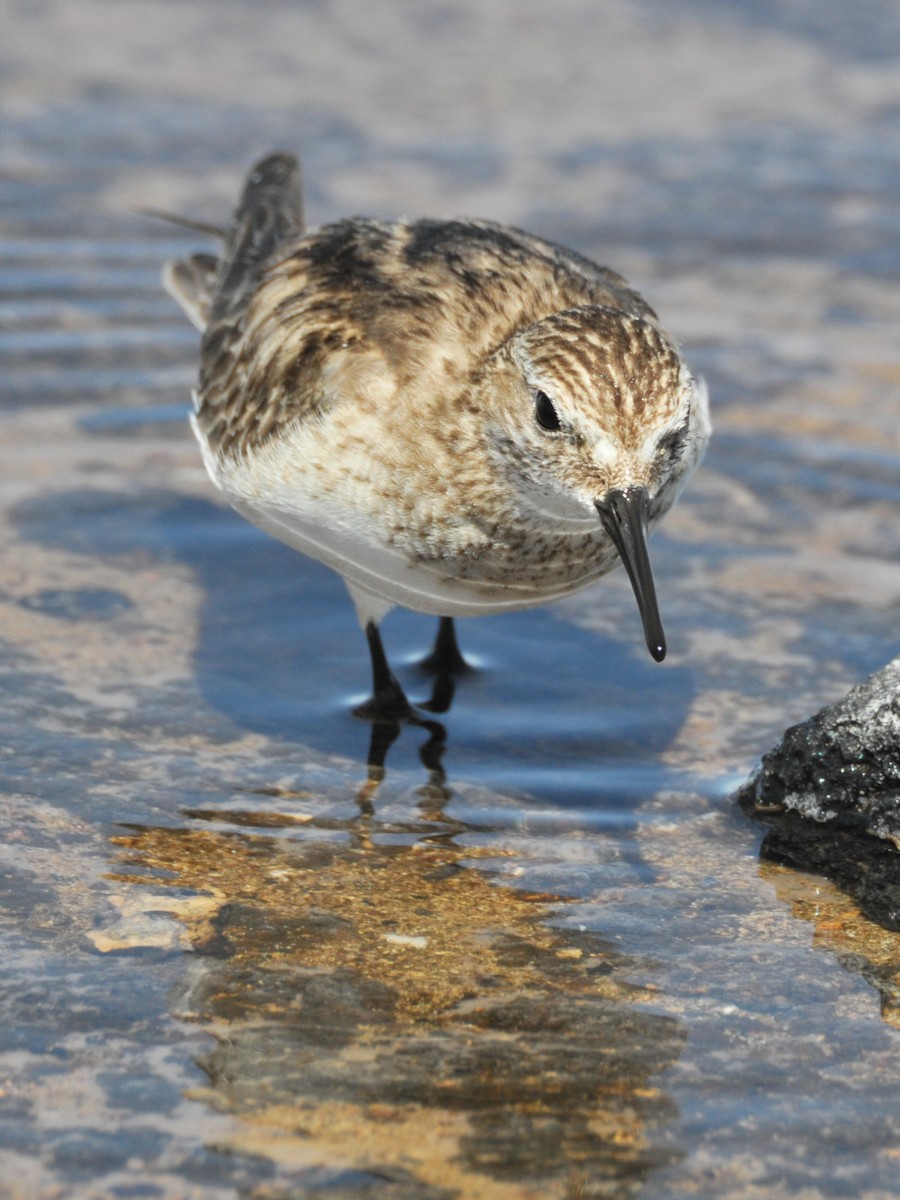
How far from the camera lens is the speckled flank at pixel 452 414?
5352 millimetres

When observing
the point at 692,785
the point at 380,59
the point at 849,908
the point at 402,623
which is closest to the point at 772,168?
the point at 380,59

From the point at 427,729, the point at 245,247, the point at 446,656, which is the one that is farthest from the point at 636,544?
the point at 245,247

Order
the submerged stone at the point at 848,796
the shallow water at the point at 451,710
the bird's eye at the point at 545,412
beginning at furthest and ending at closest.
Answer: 1. the bird's eye at the point at 545,412
2. the submerged stone at the point at 848,796
3. the shallow water at the point at 451,710

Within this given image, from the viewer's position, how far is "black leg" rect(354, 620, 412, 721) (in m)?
6.68

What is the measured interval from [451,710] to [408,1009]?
234 cm

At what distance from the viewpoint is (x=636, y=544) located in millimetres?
5168

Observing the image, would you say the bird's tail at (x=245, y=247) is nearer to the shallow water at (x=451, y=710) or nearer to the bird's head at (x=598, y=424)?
the shallow water at (x=451, y=710)

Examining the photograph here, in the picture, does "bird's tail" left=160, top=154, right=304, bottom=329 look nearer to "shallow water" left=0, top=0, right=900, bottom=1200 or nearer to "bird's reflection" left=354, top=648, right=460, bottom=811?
"shallow water" left=0, top=0, right=900, bottom=1200

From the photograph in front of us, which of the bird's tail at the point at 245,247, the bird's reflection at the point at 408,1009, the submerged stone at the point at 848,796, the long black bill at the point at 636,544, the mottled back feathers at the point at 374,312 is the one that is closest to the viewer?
the bird's reflection at the point at 408,1009

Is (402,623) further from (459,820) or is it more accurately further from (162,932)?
(162,932)

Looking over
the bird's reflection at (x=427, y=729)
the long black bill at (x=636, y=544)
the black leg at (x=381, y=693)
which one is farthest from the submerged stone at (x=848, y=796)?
the black leg at (x=381, y=693)

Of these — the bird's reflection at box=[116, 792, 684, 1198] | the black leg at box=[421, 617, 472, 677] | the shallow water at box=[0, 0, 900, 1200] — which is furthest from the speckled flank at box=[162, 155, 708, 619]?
the bird's reflection at box=[116, 792, 684, 1198]

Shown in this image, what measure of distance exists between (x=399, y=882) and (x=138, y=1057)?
1247 mm

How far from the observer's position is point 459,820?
586 centimetres
